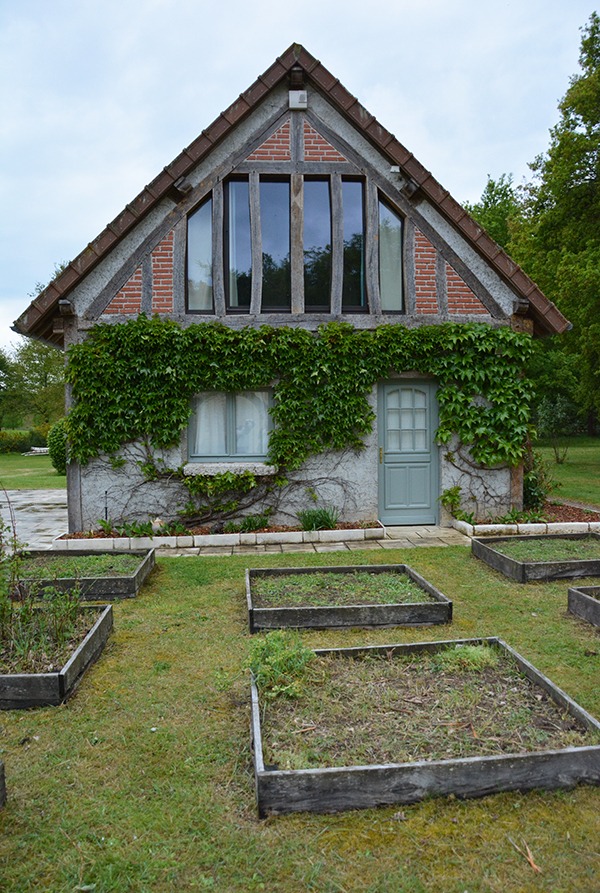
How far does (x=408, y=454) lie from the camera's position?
391 inches

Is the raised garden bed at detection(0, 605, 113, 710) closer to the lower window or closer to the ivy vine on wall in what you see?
the ivy vine on wall

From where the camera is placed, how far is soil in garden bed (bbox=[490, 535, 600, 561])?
7.15 meters

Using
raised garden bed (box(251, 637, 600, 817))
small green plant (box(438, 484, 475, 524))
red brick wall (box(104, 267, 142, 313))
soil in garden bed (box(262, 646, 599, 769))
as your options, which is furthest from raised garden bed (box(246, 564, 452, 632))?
red brick wall (box(104, 267, 142, 313))

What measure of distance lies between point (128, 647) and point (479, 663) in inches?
113

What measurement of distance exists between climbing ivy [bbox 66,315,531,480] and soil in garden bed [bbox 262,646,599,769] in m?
5.51

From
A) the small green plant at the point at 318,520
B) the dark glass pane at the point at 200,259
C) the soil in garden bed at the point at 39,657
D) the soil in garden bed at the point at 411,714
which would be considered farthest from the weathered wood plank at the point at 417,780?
the dark glass pane at the point at 200,259

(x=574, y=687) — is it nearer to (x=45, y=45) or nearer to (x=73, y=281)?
(x=73, y=281)

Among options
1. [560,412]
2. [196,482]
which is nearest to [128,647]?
[196,482]

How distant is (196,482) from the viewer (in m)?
9.30

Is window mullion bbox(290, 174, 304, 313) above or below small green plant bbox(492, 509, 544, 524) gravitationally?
above

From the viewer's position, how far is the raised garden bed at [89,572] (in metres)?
6.06

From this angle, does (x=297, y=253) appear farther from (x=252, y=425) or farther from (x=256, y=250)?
(x=252, y=425)

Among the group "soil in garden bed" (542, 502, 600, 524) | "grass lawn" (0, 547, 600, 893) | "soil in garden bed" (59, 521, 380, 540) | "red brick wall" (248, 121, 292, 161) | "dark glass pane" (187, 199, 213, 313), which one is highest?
"red brick wall" (248, 121, 292, 161)

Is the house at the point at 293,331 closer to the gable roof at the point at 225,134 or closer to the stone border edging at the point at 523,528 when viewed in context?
the gable roof at the point at 225,134
